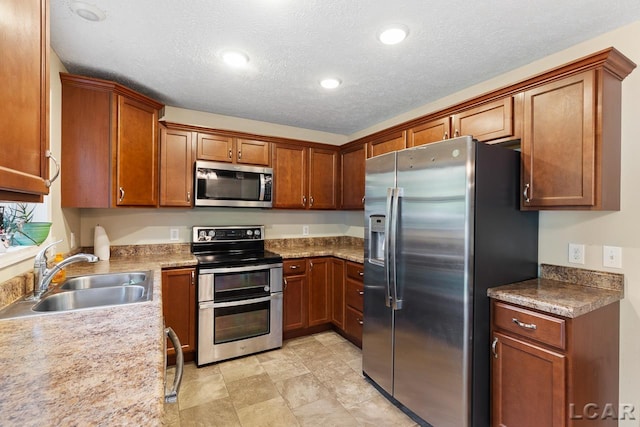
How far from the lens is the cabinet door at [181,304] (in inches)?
100

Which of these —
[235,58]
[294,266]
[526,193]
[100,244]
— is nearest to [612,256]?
[526,193]

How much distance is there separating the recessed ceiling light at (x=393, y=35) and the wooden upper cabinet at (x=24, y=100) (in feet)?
5.06

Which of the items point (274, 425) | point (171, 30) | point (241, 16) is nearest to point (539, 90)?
point (241, 16)

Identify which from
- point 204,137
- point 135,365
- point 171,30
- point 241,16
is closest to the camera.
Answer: point 135,365

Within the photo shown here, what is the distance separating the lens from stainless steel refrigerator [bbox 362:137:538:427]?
1.71 meters

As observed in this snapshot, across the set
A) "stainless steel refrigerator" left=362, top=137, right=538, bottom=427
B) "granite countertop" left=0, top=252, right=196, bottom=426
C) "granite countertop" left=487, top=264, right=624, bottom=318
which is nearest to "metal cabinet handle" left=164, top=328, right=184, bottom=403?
"granite countertop" left=0, top=252, right=196, bottom=426

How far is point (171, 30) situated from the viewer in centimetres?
176

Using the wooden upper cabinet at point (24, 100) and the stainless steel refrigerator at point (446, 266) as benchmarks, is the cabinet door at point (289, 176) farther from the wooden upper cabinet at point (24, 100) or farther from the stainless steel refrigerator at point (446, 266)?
the wooden upper cabinet at point (24, 100)

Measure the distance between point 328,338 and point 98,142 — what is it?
2.76m

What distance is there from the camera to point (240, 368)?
263 centimetres

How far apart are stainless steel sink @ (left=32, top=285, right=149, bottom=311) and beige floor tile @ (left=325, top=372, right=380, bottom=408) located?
5.11 feet

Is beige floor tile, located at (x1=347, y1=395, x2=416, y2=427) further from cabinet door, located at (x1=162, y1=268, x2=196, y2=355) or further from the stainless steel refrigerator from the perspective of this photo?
cabinet door, located at (x1=162, y1=268, x2=196, y2=355)

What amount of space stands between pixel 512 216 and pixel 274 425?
6.63ft

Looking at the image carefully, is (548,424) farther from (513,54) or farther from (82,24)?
(82,24)
